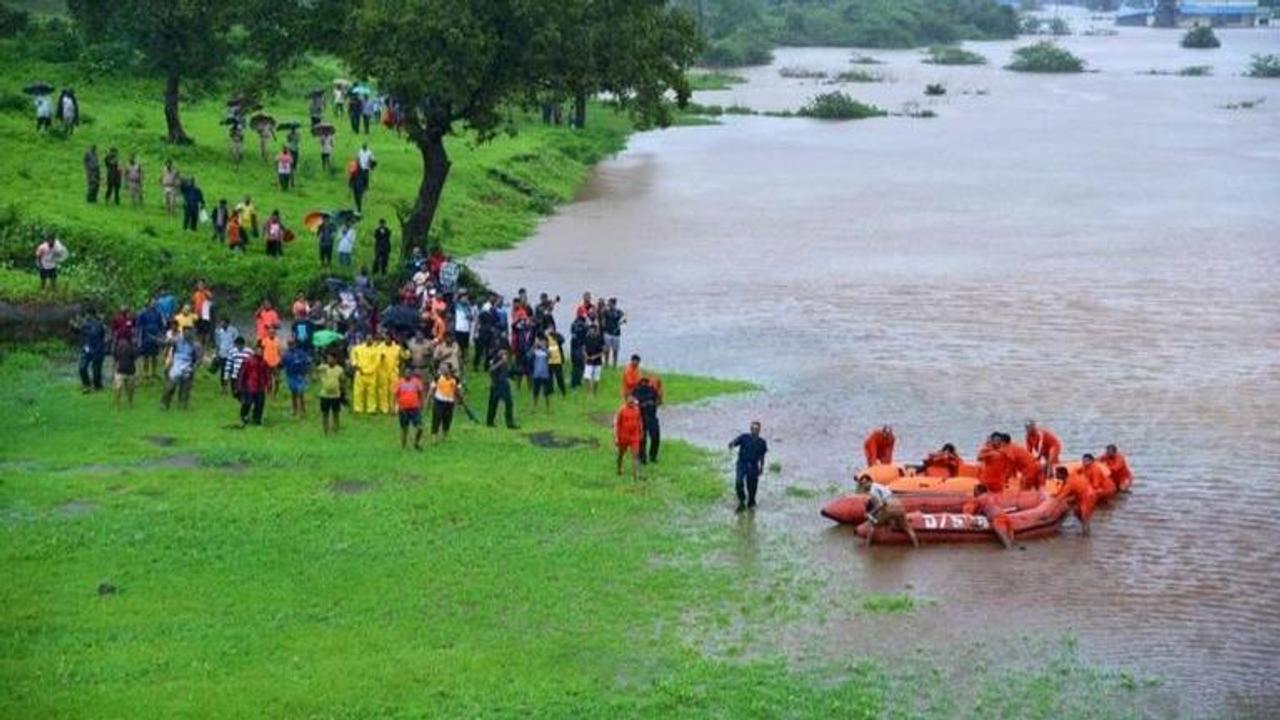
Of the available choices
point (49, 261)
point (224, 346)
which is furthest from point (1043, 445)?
point (49, 261)

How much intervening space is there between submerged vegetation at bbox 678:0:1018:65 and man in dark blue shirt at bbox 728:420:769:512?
95731mm

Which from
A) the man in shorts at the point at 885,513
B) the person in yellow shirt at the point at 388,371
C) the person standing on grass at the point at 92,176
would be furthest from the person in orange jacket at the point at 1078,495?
the person standing on grass at the point at 92,176

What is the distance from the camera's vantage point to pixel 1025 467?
24250 millimetres

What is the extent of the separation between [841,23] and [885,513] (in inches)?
4715

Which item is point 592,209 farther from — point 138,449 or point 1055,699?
point 1055,699

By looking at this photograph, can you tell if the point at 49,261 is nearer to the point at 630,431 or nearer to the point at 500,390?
the point at 500,390

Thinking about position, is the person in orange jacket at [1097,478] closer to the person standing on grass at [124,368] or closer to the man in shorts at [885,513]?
the man in shorts at [885,513]

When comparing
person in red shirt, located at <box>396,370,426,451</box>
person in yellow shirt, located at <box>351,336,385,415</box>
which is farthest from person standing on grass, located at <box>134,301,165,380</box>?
person in red shirt, located at <box>396,370,426,451</box>

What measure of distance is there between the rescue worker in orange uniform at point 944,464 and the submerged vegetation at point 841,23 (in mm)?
94916

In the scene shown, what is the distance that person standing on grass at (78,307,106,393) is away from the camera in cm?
2761

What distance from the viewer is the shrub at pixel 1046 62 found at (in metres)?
111

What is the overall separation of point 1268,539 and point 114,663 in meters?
13.8

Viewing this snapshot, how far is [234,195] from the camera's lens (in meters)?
40.8

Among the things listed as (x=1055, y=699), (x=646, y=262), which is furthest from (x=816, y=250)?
(x=1055, y=699)
